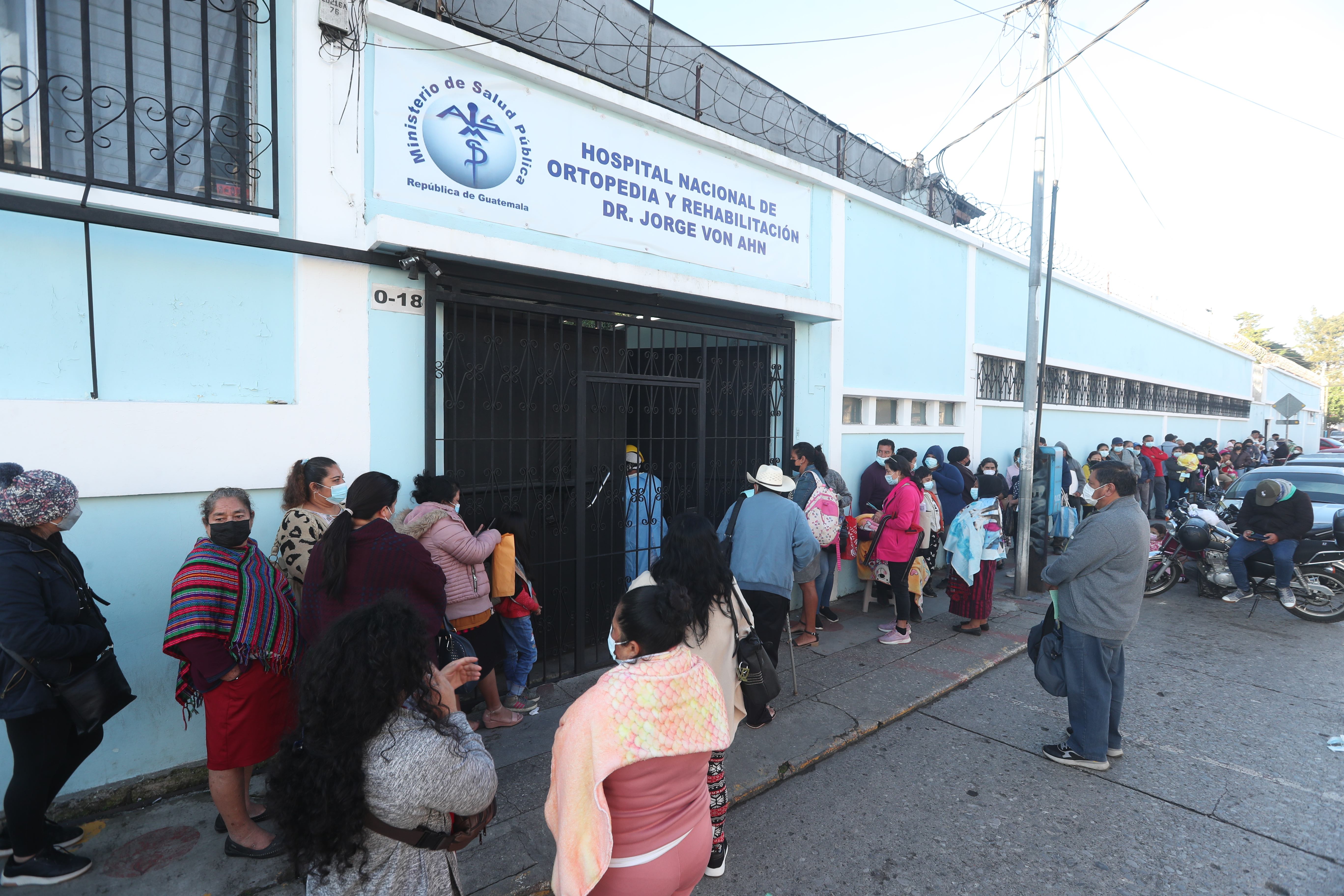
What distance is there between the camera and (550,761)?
12.3 ft

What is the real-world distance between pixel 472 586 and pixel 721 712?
2220 mm

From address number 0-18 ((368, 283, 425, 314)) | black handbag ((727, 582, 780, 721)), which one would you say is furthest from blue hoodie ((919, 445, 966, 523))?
address number 0-18 ((368, 283, 425, 314))

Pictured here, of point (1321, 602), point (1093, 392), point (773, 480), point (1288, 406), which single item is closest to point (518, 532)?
point (773, 480)

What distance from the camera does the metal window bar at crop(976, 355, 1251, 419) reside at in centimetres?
944

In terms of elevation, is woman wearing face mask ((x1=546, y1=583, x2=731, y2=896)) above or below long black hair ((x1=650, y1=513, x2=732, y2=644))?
below

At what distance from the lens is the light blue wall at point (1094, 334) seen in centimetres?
920

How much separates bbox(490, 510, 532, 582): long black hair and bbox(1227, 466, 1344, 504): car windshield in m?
8.45

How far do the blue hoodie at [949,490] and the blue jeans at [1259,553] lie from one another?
2886mm

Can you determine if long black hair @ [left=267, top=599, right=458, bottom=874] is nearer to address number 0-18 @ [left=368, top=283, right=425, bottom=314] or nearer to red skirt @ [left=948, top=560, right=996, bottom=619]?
address number 0-18 @ [left=368, top=283, right=425, bottom=314]

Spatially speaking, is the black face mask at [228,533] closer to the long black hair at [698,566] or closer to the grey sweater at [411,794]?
the grey sweater at [411,794]

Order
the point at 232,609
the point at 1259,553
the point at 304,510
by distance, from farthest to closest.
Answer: the point at 1259,553, the point at 304,510, the point at 232,609

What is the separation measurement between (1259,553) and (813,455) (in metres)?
5.27

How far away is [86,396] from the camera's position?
304cm

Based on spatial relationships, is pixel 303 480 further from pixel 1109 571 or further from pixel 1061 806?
pixel 1109 571
